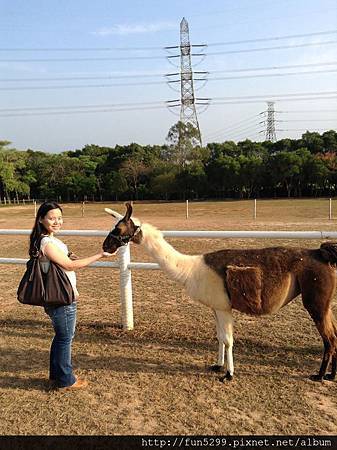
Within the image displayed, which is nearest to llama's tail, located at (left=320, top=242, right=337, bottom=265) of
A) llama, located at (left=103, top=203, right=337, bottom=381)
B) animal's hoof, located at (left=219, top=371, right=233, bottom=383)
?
llama, located at (left=103, top=203, right=337, bottom=381)

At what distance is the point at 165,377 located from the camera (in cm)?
400

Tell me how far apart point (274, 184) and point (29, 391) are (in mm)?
47660

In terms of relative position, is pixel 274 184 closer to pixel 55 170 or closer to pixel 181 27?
pixel 181 27

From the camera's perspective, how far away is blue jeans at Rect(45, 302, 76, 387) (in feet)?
12.1

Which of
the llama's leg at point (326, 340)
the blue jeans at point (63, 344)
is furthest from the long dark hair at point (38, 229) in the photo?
the llama's leg at point (326, 340)

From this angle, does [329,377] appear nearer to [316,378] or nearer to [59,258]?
[316,378]

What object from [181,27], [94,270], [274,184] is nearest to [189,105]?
[181,27]

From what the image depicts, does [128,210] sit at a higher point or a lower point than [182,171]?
lower

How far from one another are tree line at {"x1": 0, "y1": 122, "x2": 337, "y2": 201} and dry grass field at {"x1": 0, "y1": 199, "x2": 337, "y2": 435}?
1699 inches

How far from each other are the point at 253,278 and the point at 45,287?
1886mm

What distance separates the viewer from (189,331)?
204 inches

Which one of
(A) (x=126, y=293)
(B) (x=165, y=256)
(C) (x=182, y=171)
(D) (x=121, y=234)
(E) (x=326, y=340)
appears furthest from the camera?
(C) (x=182, y=171)

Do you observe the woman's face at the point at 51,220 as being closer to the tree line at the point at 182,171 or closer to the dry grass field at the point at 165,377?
the dry grass field at the point at 165,377

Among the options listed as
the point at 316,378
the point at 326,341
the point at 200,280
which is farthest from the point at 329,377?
the point at 200,280
